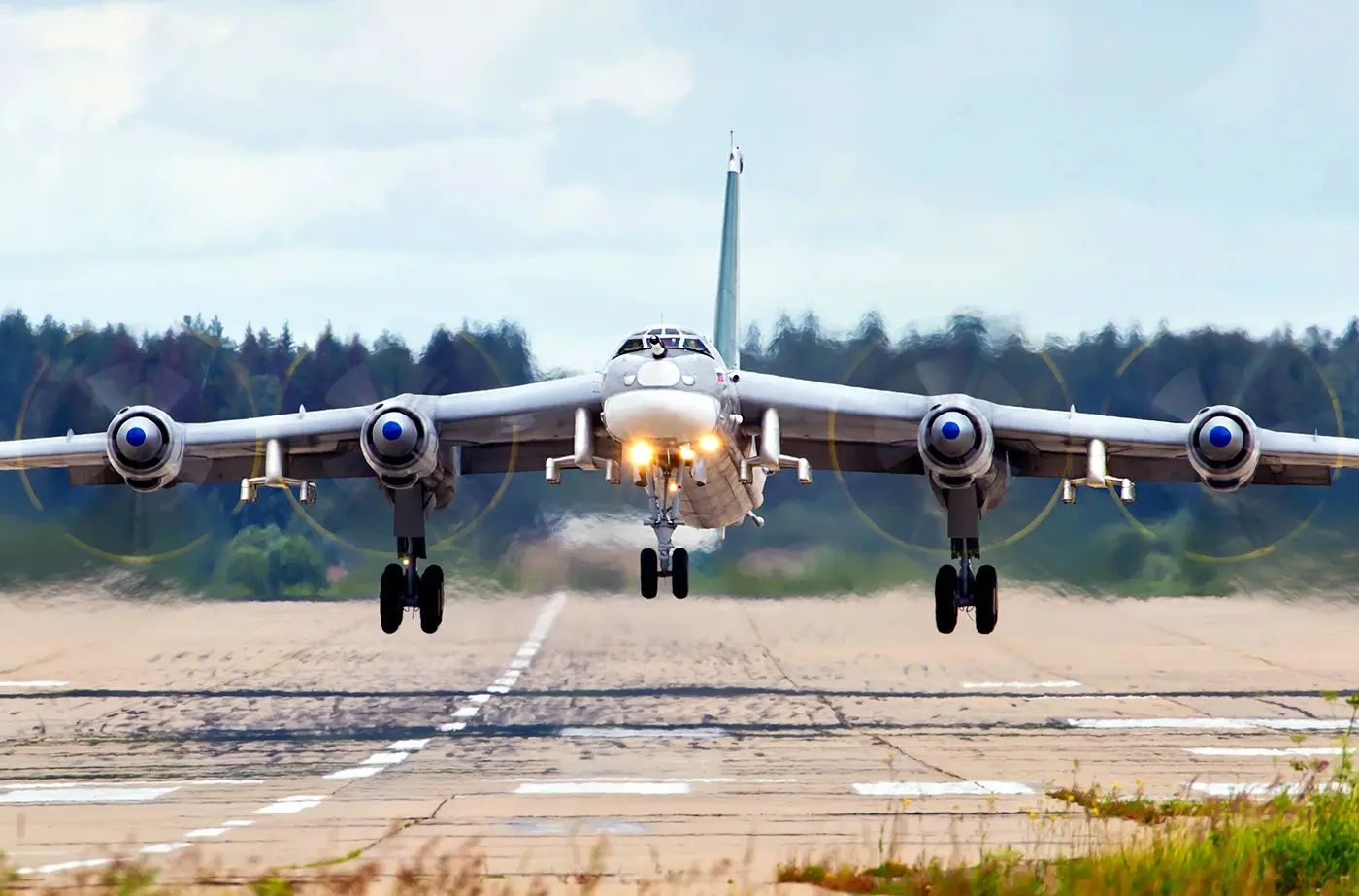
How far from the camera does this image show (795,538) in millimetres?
33750

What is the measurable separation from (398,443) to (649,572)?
386cm

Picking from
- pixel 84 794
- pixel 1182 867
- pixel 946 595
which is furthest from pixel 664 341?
pixel 1182 867

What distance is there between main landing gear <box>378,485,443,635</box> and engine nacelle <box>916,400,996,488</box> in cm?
742

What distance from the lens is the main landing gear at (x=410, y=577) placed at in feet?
82.1

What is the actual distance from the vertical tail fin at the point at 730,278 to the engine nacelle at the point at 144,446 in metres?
10.1

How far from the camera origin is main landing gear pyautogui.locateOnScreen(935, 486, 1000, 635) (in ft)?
82.5

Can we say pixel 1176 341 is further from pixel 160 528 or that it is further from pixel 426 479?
pixel 160 528

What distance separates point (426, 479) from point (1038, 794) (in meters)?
11.8

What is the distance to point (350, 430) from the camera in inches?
942

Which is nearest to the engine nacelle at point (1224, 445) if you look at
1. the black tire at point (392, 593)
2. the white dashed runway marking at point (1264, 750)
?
the white dashed runway marking at point (1264, 750)

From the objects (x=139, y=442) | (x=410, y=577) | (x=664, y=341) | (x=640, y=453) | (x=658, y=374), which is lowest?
(x=410, y=577)

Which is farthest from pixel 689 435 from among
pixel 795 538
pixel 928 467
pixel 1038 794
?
pixel 795 538

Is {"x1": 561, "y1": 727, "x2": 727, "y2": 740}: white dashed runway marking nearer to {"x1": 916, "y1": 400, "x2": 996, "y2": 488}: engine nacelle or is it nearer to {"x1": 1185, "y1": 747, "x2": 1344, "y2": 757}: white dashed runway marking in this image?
{"x1": 916, "y1": 400, "x2": 996, "y2": 488}: engine nacelle

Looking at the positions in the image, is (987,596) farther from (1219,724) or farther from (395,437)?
(395,437)
